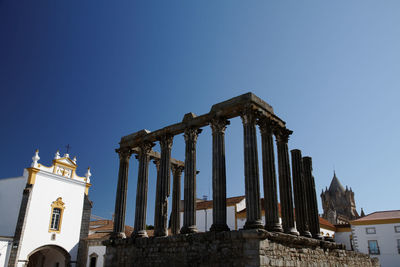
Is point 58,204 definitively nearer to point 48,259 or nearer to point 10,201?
point 10,201

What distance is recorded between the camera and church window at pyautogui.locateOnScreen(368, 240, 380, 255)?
34.8m

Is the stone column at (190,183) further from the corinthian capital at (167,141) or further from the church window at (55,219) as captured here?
the church window at (55,219)

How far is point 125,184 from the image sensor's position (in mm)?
19906

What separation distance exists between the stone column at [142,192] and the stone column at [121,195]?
1208 millimetres

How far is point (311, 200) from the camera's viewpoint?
17859mm

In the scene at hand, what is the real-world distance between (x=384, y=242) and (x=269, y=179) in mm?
26602

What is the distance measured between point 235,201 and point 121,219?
1655 centimetres

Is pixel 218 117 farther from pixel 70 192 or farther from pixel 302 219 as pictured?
pixel 70 192

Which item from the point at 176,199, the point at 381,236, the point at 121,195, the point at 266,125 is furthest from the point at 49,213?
the point at 381,236

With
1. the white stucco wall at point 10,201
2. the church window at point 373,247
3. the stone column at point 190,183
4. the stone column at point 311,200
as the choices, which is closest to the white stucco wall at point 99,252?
the white stucco wall at point 10,201

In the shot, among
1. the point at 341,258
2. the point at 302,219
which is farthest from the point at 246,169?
the point at 341,258

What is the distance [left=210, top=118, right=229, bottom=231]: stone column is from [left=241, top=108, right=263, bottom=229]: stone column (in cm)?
129

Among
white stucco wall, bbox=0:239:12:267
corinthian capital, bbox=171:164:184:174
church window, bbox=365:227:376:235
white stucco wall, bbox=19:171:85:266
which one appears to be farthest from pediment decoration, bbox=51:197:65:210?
church window, bbox=365:227:376:235

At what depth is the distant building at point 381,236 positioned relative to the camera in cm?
3388
